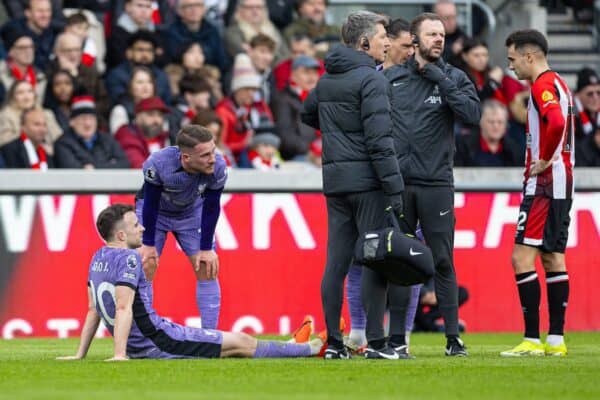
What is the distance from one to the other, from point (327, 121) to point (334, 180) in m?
0.39

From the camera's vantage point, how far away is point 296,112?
18656 millimetres

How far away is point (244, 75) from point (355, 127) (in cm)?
835

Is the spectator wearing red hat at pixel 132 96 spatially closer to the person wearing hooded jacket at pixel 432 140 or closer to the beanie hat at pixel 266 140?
the beanie hat at pixel 266 140

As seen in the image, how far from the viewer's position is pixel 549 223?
37.3 feet

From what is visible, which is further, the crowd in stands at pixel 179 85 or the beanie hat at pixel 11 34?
the beanie hat at pixel 11 34

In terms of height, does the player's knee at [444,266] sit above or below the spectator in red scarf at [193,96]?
below

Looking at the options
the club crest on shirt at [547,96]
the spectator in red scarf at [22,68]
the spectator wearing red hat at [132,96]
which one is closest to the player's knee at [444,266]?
the club crest on shirt at [547,96]

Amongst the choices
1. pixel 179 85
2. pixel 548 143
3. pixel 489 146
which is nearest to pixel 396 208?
pixel 548 143

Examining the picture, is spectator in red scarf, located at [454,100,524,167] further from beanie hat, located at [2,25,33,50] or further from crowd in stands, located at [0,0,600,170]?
beanie hat, located at [2,25,33,50]

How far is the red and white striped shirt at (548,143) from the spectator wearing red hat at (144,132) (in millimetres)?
6573

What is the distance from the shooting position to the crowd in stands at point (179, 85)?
55.3 ft

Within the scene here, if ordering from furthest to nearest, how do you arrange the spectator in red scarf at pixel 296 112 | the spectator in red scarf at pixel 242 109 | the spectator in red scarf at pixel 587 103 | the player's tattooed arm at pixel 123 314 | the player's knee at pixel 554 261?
the spectator in red scarf at pixel 587 103 < the spectator in red scarf at pixel 296 112 < the spectator in red scarf at pixel 242 109 < the player's knee at pixel 554 261 < the player's tattooed arm at pixel 123 314

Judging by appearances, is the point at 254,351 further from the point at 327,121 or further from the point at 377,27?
the point at 377,27

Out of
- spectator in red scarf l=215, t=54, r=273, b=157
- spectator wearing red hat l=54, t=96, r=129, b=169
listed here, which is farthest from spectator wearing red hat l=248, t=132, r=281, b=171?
spectator wearing red hat l=54, t=96, r=129, b=169
